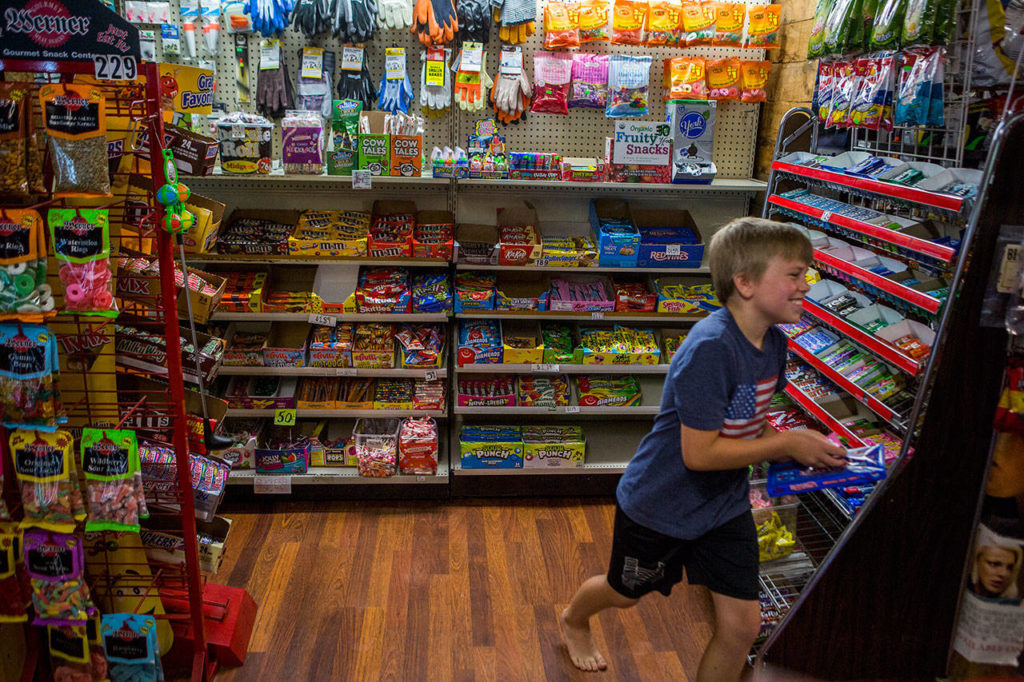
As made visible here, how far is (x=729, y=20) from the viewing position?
4027mm

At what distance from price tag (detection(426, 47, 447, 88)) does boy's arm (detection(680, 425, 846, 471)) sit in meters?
2.71

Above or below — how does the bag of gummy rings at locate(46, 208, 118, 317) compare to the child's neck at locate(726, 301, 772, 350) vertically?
above

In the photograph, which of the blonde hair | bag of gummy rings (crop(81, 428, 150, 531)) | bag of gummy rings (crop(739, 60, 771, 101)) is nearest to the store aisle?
bag of gummy rings (crop(81, 428, 150, 531))

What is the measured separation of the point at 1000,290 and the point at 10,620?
318 centimetres

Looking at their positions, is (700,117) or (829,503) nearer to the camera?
(829,503)

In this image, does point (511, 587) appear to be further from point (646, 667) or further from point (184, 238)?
point (184, 238)

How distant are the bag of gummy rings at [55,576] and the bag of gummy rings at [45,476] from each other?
58mm

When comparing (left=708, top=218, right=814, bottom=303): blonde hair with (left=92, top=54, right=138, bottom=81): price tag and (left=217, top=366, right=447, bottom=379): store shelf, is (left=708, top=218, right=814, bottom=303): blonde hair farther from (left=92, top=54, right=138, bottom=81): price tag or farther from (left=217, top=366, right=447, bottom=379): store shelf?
(left=217, top=366, right=447, bottom=379): store shelf

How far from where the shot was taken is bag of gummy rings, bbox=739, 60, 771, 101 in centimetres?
421

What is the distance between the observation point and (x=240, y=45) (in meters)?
4.08

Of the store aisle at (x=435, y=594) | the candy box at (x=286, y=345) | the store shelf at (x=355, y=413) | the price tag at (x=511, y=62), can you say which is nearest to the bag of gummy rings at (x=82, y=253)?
the store aisle at (x=435, y=594)

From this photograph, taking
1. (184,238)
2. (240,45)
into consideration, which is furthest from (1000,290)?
(240,45)

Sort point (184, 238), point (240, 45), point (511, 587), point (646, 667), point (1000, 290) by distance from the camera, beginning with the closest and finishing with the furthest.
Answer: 1. point (1000, 290)
2. point (184, 238)
3. point (646, 667)
4. point (511, 587)
5. point (240, 45)

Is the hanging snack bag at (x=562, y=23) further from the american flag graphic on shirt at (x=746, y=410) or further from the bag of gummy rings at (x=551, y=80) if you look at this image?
the american flag graphic on shirt at (x=746, y=410)
